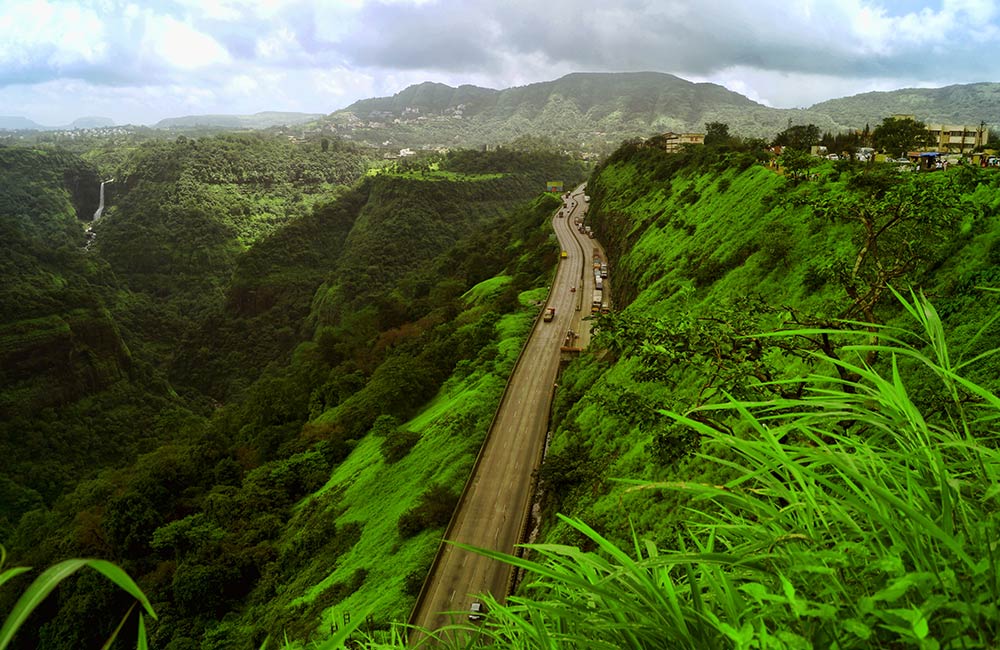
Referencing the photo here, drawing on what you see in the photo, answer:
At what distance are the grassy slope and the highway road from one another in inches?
70.0

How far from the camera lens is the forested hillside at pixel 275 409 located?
20062 millimetres

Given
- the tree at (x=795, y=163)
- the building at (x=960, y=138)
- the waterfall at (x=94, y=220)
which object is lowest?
the waterfall at (x=94, y=220)

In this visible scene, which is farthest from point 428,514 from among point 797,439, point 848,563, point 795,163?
point 795,163

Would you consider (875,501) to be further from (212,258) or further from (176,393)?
(212,258)

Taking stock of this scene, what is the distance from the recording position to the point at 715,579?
6.29ft

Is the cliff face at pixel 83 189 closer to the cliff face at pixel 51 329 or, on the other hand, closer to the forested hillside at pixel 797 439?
the cliff face at pixel 51 329

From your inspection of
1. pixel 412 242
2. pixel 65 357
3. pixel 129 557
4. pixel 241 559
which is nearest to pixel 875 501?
pixel 241 559

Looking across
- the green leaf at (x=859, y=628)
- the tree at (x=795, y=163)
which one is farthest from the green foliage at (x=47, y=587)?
the tree at (x=795, y=163)

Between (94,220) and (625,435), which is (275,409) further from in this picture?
(94,220)

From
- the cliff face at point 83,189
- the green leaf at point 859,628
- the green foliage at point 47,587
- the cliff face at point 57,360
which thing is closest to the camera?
the green foliage at point 47,587

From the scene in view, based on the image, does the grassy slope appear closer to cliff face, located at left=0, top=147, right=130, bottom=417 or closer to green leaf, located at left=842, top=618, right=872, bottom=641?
green leaf, located at left=842, top=618, right=872, bottom=641

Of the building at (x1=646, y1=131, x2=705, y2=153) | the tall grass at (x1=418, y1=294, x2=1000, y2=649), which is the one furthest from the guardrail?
the building at (x1=646, y1=131, x2=705, y2=153)

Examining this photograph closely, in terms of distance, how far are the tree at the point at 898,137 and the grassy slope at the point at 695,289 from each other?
10255mm

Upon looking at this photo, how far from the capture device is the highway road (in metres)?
15.8
